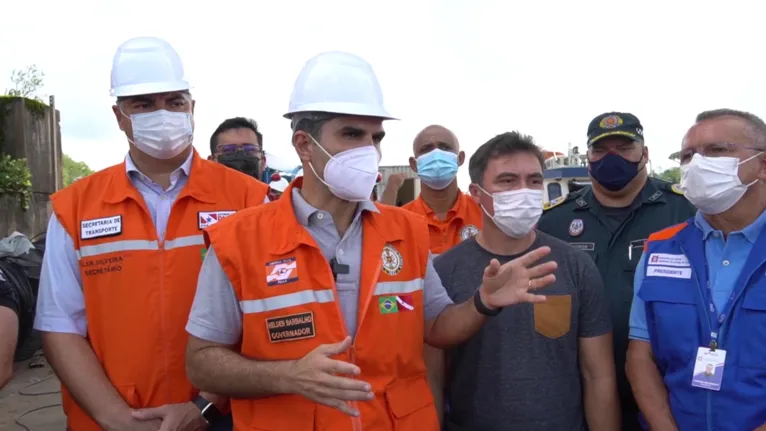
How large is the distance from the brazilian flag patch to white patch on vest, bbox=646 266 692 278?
133 cm

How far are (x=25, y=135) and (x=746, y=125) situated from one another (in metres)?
16.4

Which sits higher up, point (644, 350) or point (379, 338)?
point (379, 338)

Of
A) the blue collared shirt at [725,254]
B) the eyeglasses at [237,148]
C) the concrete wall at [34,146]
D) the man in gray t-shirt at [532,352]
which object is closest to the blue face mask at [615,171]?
the blue collared shirt at [725,254]

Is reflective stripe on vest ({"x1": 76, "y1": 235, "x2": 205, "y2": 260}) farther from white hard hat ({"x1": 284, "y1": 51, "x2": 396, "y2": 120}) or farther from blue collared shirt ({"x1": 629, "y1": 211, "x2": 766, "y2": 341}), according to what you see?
blue collared shirt ({"x1": 629, "y1": 211, "x2": 766, "y2": 341})

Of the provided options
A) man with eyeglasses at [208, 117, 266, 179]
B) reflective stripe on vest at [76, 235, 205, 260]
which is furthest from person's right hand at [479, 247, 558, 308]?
man with eyeglasses at [208, 117, 266, 179]

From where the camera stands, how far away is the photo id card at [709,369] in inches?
96.9

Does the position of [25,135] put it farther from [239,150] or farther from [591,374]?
[591,374]

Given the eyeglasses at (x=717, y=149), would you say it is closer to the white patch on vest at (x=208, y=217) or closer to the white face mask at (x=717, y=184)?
the white face mask at (x=717, y=184)

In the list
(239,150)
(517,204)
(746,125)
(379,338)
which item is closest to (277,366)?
(379,338)

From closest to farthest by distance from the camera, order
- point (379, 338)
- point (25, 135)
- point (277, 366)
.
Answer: point (277, 366) < point (379, 338) < point (25, 135)

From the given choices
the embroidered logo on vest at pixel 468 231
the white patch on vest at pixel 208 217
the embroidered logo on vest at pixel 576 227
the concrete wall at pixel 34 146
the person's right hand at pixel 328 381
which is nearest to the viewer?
the person's right hand at pixel 328 381

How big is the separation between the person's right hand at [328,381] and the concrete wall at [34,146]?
14501 millimetres

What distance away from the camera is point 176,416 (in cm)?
244

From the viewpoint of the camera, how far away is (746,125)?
109 inches
